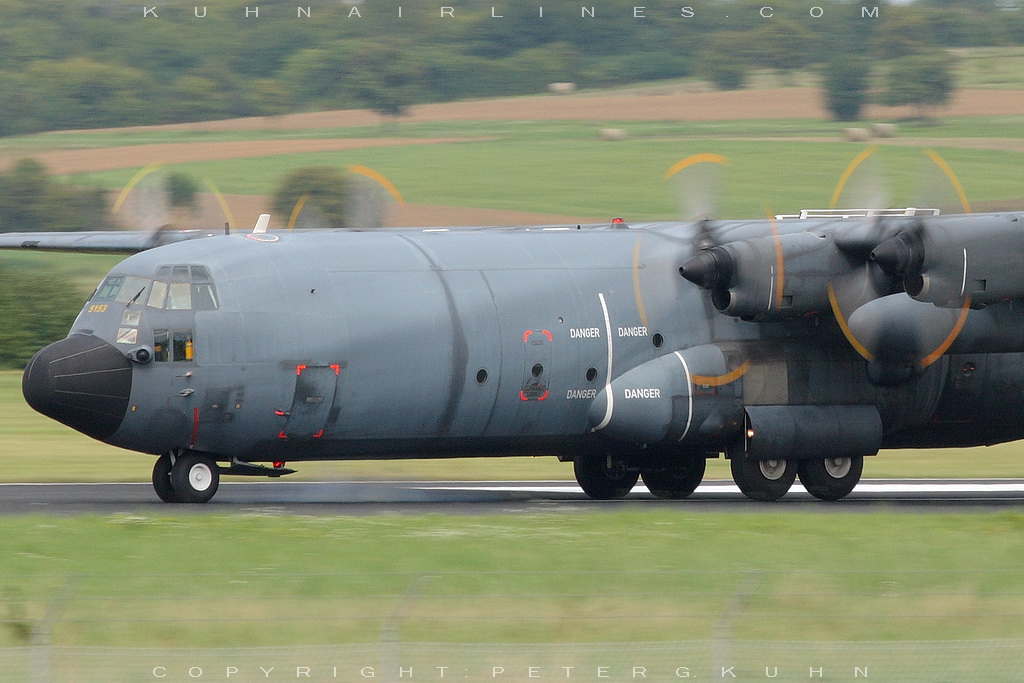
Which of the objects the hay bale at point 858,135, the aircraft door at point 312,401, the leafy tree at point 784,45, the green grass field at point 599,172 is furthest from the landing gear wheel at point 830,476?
the leafy tree at point 784,45

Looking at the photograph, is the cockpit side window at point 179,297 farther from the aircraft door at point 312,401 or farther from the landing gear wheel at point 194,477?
the landing gear wheel at point 194,477

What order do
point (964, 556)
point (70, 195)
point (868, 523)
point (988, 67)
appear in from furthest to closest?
point (988, 67) < point (70, 195) < point (868, 523) < point (964, 556)

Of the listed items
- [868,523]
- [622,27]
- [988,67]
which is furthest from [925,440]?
[622,27]

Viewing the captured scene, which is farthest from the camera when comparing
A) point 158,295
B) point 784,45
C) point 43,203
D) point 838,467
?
point 784,45

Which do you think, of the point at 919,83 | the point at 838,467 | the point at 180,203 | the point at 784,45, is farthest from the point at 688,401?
the point at 784,45

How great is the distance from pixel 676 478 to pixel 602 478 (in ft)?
4.03

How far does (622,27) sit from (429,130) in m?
17.9

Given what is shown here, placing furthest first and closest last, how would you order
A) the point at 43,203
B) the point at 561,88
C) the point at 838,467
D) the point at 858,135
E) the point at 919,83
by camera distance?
the point at 561,88, the point at 919,83, the point at 43,203, the point at 858,135, the point at 838,467

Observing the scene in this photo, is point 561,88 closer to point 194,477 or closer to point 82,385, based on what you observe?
point 194,477

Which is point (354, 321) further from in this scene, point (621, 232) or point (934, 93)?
point (934, 93)

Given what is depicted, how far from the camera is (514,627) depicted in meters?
12.4

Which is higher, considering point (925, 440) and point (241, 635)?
point (241, 635)

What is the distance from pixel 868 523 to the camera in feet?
62.8

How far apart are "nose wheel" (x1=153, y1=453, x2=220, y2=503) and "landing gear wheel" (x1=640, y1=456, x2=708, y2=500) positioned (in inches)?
281
